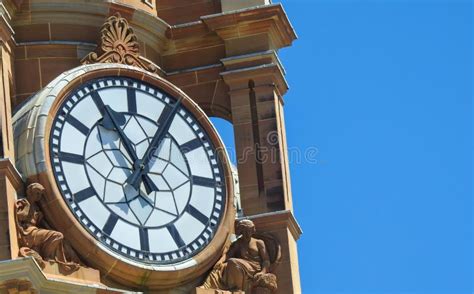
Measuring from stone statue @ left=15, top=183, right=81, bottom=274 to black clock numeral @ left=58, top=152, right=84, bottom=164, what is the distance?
55 cm

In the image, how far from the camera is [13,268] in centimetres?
2969

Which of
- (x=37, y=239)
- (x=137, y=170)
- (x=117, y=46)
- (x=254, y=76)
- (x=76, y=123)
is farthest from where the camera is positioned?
(x=254, y=76)

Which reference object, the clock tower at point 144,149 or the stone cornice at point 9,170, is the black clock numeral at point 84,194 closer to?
the clock tower at point 144,149

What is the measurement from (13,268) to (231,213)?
9.07ft

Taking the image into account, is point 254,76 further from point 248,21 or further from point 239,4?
point 239,4

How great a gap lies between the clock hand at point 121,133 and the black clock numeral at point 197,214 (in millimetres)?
355

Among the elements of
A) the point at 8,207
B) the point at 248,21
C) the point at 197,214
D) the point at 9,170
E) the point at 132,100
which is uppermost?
the point at 248,21

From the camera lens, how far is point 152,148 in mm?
31609

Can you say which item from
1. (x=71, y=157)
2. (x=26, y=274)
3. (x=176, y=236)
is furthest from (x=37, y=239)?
(x=176, y=236)

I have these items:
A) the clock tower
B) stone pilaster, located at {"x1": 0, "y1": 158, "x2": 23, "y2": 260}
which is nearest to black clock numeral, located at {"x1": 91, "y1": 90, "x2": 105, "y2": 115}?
the clock tower

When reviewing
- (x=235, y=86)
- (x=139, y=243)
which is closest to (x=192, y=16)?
(x=235, y=86)

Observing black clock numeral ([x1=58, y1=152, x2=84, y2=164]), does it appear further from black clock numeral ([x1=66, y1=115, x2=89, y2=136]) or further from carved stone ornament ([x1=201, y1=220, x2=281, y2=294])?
carved stone ornament ([x1=201, y1=220, x2=281, y2=294])

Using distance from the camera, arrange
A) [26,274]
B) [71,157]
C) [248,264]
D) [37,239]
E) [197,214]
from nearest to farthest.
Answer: [26,274], [37,239], [71,157], [248,264], [197,214]

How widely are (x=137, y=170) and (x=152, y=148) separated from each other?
35 cm
